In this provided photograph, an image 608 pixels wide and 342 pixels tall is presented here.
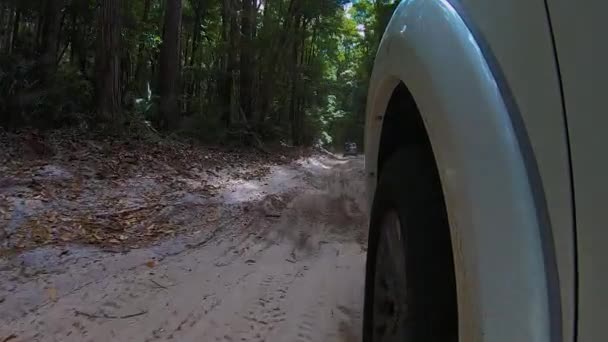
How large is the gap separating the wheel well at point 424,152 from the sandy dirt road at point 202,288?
140 cm

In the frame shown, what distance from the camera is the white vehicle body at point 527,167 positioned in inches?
33.6

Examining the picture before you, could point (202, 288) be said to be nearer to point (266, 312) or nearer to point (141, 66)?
point (266, 312)

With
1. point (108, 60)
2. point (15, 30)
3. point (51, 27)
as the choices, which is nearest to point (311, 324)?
point (108, 60)

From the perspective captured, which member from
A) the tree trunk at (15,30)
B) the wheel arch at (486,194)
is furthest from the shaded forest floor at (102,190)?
the tree trunk at (15,30)

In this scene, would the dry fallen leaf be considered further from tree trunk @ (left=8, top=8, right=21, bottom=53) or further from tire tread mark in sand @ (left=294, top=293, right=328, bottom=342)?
tree trunk @ (left=8, top=8, right=21, bottom=53)

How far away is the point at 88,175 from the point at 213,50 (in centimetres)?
1297

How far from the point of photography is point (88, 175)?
22.5 feet

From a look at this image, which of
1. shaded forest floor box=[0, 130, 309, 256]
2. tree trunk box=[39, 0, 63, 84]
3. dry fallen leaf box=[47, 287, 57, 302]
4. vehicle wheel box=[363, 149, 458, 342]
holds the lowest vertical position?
dry fallen leaf box=[47, 287, 57, 302]

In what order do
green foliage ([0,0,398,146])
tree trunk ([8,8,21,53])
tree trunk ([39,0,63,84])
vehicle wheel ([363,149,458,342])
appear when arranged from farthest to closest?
tree trunk ([8,8,21,53]), tree trunk ([39,0,63,84]), green foliage ([0,0,398,146]), vehicle wheel ([363,149,458,342])

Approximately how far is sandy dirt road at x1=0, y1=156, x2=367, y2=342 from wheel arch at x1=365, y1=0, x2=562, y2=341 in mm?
1965

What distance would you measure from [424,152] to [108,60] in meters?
9.17

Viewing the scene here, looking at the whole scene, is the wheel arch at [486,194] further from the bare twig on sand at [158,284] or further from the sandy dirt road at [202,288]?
the bare twig on sand at [158,284]

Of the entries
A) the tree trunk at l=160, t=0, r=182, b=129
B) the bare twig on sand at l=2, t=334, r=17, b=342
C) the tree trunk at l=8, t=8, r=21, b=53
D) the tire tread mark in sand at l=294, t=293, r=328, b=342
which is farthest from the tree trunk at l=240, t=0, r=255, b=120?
the bare twig on sand at l=2, t=334, r=17, b=342

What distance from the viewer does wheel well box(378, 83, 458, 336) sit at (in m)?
1.31
